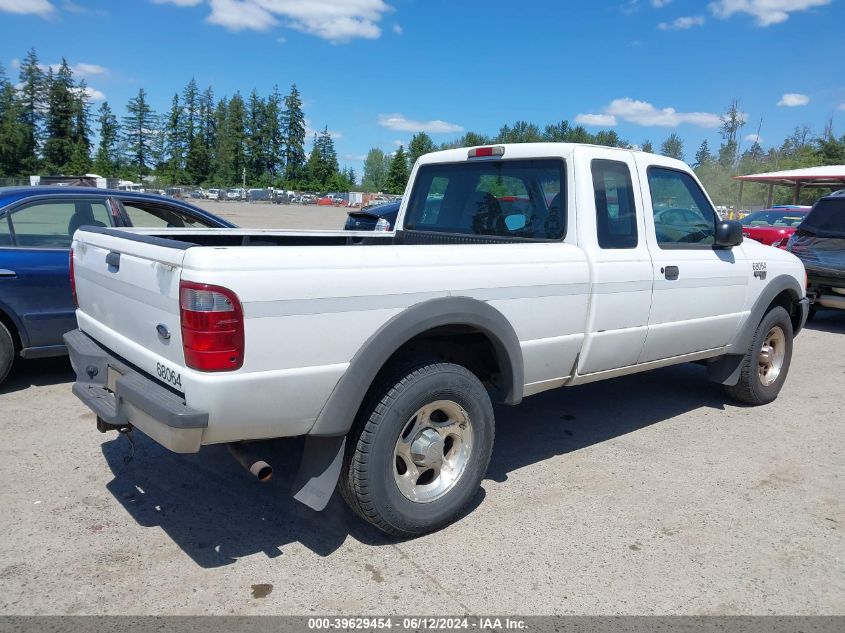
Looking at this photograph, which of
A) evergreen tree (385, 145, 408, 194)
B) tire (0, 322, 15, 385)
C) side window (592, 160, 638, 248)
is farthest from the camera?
evergreen tree (385, 145, 408, 194)

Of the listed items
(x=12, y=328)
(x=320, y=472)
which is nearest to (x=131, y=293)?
(x=320, y=472)

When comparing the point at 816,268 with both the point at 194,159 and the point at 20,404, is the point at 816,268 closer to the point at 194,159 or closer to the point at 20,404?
the point at 20,404

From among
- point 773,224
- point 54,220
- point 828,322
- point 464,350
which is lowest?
point 828,322

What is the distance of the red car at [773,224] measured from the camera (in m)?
14.1

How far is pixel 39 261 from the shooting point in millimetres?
5305

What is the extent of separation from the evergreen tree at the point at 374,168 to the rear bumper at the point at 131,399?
140 m

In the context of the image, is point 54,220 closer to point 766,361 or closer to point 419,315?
point 419,315

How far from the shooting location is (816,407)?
229 inches

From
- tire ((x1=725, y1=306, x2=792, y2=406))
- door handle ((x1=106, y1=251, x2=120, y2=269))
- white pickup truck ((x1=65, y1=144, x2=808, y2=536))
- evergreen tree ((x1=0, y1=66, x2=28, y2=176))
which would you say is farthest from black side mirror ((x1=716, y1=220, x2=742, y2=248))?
evergreen tree ((x1=0, y1=66, x2=28, y2=176))

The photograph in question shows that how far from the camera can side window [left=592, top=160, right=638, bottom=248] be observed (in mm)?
4039

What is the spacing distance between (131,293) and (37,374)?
368 cm

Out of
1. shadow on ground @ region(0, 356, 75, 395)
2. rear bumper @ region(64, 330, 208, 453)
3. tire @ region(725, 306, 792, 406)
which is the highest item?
rear bumper @ region(64, 330, 208, 453)

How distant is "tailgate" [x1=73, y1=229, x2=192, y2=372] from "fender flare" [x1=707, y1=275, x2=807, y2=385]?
14.0 feet

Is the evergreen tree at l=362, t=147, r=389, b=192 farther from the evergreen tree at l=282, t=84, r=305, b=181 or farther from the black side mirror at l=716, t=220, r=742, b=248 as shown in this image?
the black side mirror at l=716, t=220, r=742, b=248
